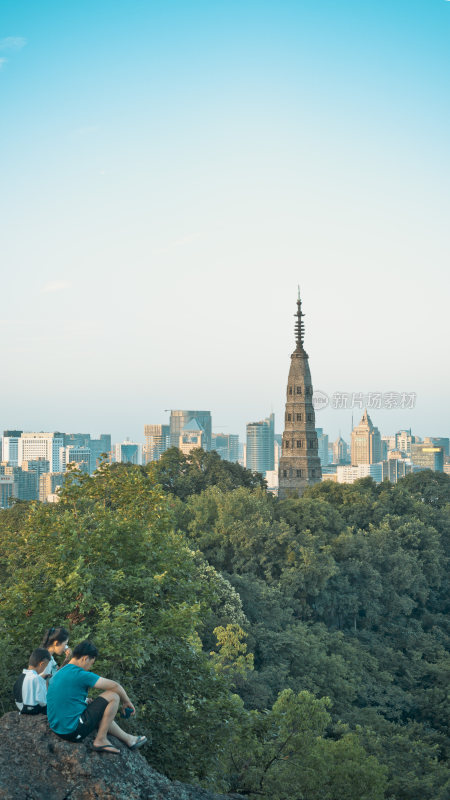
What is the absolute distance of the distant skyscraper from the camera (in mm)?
80312

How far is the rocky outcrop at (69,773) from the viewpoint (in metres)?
8.65

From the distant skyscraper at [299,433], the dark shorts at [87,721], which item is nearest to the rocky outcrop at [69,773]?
the dark shorts at [87,721]

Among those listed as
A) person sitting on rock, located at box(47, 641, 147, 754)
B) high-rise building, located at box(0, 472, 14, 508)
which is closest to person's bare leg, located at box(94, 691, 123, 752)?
person sitting on rock, located at box(47, 641, 147, 754)

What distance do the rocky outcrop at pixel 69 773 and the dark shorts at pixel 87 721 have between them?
86 millimetres

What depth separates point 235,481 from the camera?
56.8 meters

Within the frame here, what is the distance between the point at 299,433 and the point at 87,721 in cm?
7197

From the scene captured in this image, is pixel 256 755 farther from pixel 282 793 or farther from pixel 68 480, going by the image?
pixel 68 480

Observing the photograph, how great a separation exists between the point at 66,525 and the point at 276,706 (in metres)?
9.70

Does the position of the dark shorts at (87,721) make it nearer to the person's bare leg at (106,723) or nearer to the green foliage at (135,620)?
the person's bare leg at (106,723)

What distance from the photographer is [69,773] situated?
8.84 metres

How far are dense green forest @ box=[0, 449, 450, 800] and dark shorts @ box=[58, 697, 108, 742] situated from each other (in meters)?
4.92

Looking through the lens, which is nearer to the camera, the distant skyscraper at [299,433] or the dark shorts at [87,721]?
the dark shorts at [87,721]

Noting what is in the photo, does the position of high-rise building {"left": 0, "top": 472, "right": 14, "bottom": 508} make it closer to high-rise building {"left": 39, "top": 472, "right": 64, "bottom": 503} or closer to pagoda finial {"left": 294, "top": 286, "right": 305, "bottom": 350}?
high-rise building {"left": 39, "top": 472, "right": 64, "bottom": 503}

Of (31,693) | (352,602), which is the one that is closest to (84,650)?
(31,693)
